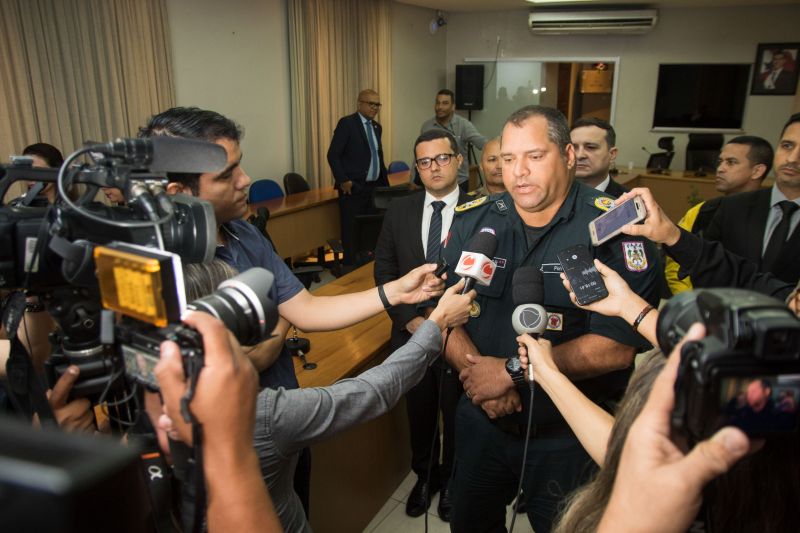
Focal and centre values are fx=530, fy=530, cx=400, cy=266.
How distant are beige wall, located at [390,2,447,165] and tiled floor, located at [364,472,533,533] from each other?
20.0ft

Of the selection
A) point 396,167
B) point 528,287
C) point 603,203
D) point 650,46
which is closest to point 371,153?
point 396,167

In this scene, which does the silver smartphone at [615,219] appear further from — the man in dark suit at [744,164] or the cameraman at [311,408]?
the man in dark suit at [744,164]

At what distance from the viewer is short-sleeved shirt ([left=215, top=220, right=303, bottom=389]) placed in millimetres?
1407

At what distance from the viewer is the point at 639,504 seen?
639mm

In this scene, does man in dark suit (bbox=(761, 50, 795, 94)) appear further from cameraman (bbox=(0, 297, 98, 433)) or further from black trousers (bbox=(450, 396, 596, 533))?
cameraman (bbox=(0, 297, 98, 433))

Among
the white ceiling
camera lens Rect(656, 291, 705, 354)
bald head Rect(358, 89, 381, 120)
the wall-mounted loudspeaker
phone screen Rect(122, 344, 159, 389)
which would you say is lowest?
phone screen Rect(122, 344, 159, 389)

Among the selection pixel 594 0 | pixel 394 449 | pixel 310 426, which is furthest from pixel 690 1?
pixel 310 426

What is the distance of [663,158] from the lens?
7301 mm

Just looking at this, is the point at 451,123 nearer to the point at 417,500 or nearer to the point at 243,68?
the point at 243,68

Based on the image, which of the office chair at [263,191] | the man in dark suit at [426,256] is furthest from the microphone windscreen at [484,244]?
the office chair at [263,191]

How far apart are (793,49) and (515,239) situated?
25.2 feet

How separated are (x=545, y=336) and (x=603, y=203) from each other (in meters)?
0.47

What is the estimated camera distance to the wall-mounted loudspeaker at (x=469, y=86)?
8.64m

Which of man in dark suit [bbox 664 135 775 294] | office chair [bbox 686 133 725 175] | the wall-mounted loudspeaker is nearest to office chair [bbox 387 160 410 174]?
the wall-mounted loudspeaker
